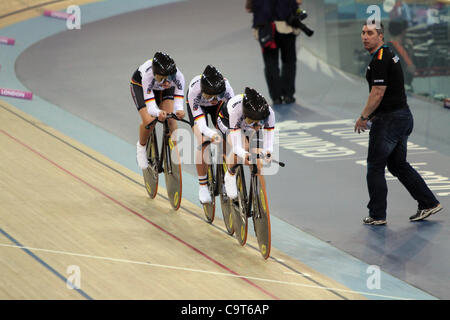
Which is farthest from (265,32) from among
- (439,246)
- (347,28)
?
(439,246)

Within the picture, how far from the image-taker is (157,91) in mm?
6129

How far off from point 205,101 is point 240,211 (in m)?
0.85

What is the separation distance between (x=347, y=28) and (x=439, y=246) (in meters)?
5.48

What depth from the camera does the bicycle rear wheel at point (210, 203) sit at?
227 inches

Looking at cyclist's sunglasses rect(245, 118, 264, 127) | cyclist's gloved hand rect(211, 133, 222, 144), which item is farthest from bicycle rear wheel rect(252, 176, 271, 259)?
cyclist's gloved hand rect(211, 133, 222, 144)

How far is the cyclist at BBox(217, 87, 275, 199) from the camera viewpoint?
Answer: 4852 millimetres

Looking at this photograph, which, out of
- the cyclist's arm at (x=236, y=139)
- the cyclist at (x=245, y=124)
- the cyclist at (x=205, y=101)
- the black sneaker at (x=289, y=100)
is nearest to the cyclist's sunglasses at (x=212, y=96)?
the cyclist at (x=205, y=101)

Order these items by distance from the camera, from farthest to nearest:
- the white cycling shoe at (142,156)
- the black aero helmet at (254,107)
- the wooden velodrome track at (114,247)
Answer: the white cycling shoe at (142,156) < the black aero helmet at (254,107) < the wooden velodrome track at (114,247)

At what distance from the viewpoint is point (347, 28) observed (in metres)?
10.4

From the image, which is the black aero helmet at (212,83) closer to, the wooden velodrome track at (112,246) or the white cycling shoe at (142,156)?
the wooden velodrome track at (112,246)

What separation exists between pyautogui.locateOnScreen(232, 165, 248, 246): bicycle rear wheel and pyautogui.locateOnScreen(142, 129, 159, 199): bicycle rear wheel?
1018mm

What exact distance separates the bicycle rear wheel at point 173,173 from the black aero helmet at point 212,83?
Answer: 806 millimetres

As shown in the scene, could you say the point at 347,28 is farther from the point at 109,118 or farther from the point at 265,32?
the point at 109,118
